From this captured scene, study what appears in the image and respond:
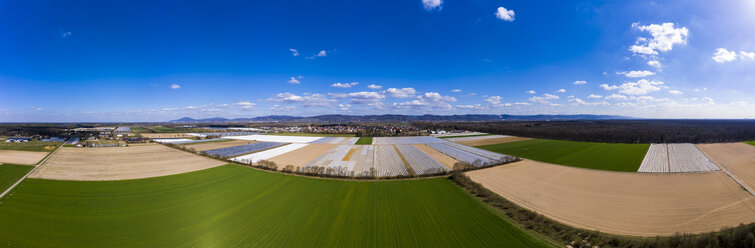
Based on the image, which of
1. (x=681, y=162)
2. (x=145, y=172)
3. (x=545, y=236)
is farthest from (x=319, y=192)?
(x=681, y=162)

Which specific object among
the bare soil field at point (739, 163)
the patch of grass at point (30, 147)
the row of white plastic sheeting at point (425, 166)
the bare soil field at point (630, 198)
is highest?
the patch of grass at point (30, 147)

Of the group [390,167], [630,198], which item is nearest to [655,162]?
[630,198]

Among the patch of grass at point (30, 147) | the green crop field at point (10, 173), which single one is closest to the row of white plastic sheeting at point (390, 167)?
the green crop field at point (10, 173)

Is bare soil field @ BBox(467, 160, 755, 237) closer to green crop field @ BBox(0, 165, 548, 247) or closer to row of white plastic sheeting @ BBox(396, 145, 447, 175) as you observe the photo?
row of white plastic sheeting @ BBox(396, 145, 447, 175)

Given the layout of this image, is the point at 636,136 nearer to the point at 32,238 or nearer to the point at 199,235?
the point at 199,235

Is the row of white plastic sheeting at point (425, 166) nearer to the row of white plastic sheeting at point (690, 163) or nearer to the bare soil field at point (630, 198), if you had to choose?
the bare soil field at point (630, 198)

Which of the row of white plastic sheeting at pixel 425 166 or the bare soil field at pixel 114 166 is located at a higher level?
the bare soil field at pixel 114 166

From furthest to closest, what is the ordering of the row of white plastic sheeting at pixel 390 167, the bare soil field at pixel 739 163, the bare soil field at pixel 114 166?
the row of white plastic sheeting at pixel 390 167 < the bare soil field at pixel 739 163 < the bare soil field at pixel 114 166
